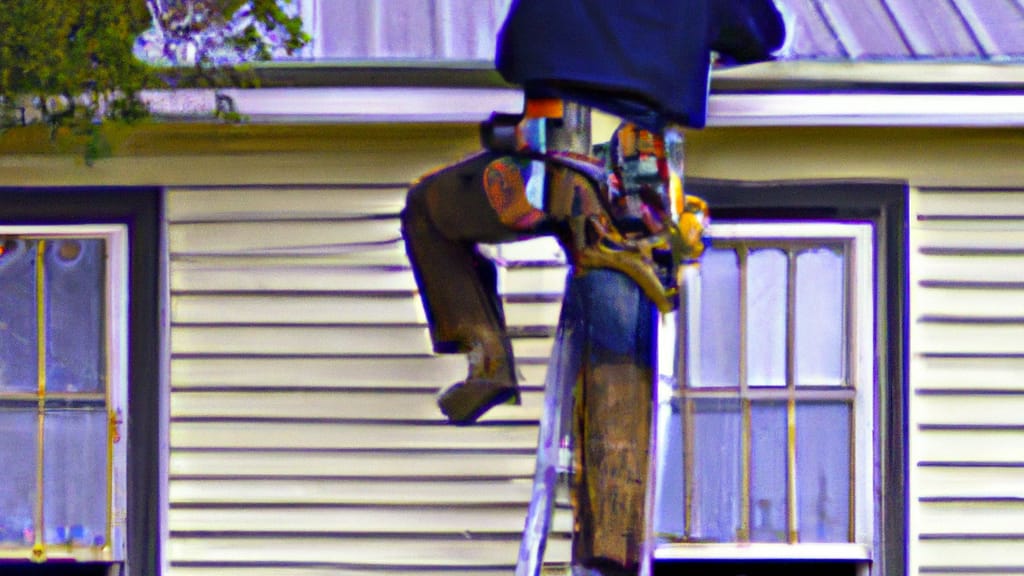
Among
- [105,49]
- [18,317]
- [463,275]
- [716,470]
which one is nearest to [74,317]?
[18,317]

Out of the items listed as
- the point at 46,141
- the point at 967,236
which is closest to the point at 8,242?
the point at 46,141

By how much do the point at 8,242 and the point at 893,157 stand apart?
3180mm

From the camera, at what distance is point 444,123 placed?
457cm

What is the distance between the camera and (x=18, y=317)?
15.6ft

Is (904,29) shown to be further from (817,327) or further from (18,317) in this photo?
(18,317)

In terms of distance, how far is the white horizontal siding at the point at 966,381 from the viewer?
15.6 feet

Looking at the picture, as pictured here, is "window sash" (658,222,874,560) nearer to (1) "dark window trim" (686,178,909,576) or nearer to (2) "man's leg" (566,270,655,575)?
(1) "dark window trim" (686,178,909,576)

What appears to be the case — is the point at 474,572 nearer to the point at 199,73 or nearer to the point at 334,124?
the point at 334,124

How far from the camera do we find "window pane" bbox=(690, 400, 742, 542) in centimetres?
475

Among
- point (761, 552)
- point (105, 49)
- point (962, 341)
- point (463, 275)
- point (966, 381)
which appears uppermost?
point (105, 49)

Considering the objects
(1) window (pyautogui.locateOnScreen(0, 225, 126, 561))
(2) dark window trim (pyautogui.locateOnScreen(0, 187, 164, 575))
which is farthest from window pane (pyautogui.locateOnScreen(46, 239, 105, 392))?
(2) dark window trim (pyautogui.locateOnScreen(0, 187, 164, 575))

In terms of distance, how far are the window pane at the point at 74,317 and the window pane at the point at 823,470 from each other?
253 centimetres

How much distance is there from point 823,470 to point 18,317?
2.94m

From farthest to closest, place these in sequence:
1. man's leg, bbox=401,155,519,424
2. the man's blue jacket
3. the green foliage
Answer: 1. the green foliage
2. man's leg, bbox=401,155,519,424
3. the man's blue jacket
